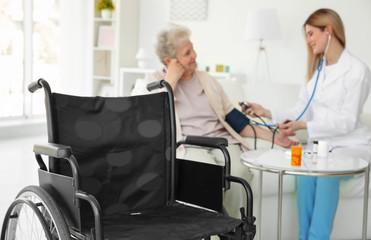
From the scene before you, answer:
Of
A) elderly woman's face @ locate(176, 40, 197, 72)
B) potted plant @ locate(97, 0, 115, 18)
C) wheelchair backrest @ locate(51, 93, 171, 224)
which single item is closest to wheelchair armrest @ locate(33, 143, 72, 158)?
wheelchair backrest @ locate(51, 93, 171, 224)

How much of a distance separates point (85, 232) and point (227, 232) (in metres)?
0.42

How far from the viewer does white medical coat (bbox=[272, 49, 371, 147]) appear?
2.53 meters

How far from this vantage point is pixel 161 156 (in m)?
1.90

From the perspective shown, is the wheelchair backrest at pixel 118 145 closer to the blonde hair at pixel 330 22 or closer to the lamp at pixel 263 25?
the blonde hair at pixel 330 22

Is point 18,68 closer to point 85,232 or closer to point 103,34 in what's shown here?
point 103,34

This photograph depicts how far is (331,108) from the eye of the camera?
8.59ft

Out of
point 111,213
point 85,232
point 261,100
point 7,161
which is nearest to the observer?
point 85,232

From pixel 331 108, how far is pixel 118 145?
124cm

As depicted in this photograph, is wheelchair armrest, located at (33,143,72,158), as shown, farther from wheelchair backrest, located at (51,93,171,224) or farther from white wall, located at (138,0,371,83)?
white wall, located at (138,0,371,83)

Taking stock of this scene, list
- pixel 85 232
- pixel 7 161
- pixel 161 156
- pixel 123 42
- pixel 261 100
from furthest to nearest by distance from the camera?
pixel 123 42 → pixel 7 161 → pixel 261 100 → pixel 161 156 → pixel 85 232

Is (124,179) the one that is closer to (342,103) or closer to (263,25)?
(342,103)

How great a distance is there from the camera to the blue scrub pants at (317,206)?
2377 mm

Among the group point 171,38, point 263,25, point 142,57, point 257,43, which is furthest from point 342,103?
point 142,57

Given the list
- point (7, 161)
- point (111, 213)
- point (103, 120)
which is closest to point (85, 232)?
point (111, 213)
